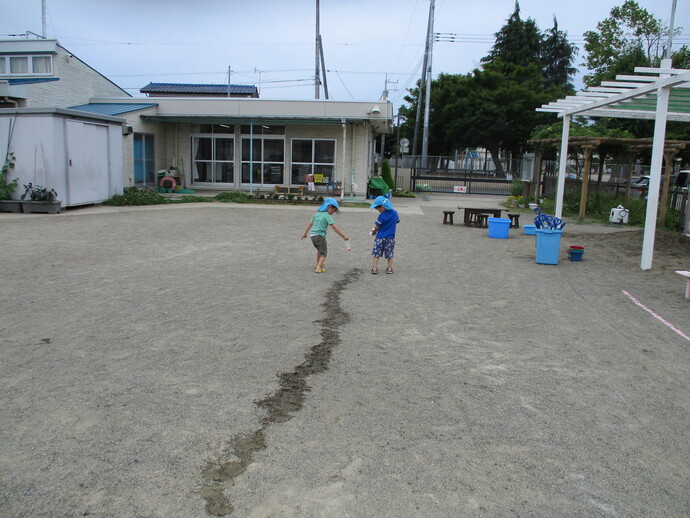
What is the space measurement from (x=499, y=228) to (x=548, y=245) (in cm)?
364

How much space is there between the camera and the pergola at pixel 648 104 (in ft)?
34.0

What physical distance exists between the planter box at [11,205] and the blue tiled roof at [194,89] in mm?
35506

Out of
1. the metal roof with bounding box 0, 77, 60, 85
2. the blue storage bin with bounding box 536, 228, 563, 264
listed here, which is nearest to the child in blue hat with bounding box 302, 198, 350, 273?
the blue storage bin with bounding box 536, 228, 563, 264

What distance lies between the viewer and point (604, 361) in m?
5.69

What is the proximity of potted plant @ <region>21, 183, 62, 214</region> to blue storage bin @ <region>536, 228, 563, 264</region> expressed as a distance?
13153 mm

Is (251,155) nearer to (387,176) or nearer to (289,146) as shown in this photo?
(289,146)

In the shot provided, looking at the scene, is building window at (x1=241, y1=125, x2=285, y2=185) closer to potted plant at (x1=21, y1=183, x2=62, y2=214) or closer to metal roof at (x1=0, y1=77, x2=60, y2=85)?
metal roof at (x1=0, y1=77, x2=60, y2=85)

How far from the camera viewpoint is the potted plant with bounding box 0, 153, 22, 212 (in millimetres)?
16750

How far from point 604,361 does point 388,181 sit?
2441cm

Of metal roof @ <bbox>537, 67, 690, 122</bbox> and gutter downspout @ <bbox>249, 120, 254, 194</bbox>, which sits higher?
metal roof @ <bbox>537, 67, 690, 122</bbox>

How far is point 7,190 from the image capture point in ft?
55.2

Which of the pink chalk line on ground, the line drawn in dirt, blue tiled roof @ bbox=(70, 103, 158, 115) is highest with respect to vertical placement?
blue tiled roof @ bbox=(70, 103, 158, 115)

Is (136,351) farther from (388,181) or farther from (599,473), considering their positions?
(388,181)

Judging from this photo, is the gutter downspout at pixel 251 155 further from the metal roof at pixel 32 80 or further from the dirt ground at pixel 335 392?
the dirt ground at pixel 335 392
